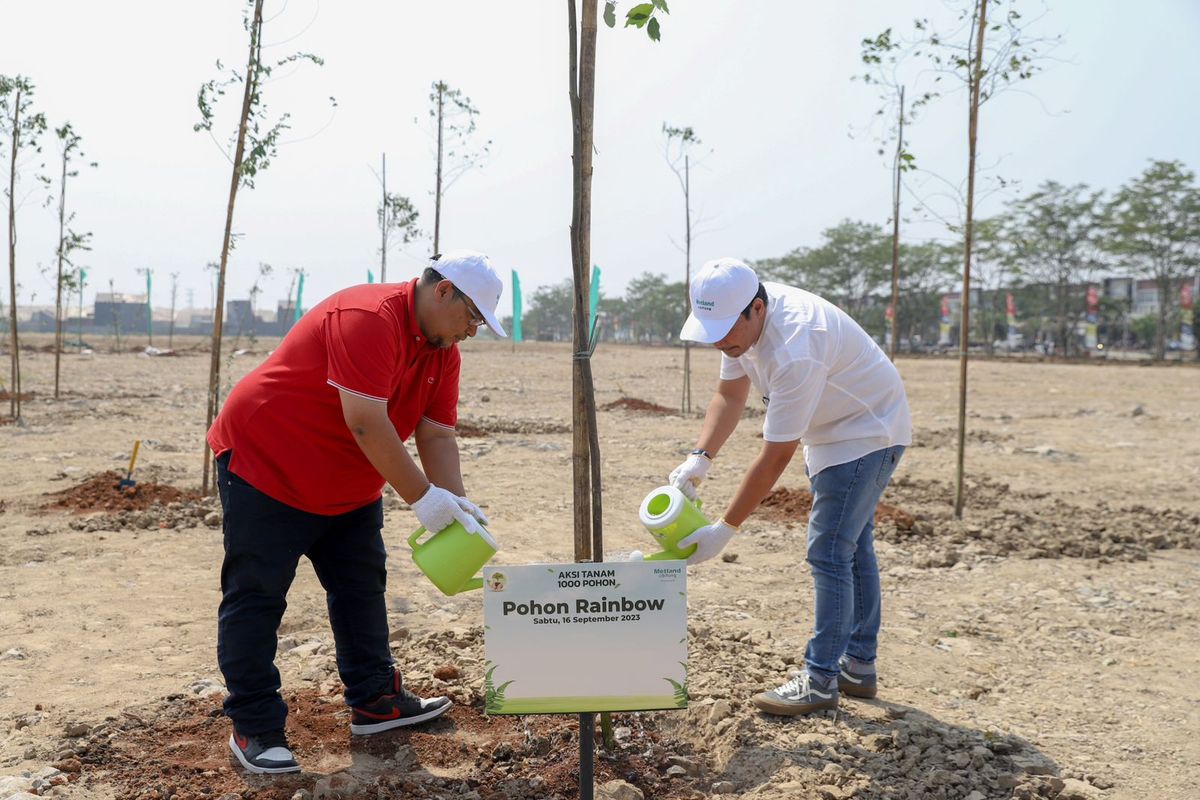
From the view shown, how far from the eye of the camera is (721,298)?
2.92m

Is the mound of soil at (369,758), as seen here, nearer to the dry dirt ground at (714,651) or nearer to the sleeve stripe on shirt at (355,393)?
the dry dirt ground at (714,651)

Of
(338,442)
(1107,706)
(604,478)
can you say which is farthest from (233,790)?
(604,478)

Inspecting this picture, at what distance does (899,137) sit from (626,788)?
8484 mm

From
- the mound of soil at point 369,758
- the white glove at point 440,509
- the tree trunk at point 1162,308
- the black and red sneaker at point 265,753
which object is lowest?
the mound of soil at point 369,758

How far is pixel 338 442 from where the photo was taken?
2.75 m

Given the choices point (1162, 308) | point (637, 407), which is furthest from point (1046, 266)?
A: point (637, 407)

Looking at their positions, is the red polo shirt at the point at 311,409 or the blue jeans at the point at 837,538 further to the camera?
the blue jeans at the point at 837,538

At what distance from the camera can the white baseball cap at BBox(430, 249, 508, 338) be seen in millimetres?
2648

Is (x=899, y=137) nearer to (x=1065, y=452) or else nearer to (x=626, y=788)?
(x=1065, y=452)

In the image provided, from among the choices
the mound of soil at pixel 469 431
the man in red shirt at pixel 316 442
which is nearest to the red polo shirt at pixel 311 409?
the man in red shirt at pixel 316 442

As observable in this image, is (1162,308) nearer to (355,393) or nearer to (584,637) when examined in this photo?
(584,637)

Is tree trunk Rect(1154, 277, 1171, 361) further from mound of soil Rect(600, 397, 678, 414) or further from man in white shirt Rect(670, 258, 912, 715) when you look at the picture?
man in white shirt Rect(670, 258, 912, 715)

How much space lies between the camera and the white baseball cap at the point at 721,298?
292cm

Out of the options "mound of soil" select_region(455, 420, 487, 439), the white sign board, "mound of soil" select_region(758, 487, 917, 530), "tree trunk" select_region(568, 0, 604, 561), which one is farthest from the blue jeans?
"mound of soil" select_region(455, 420, 487, 439)
